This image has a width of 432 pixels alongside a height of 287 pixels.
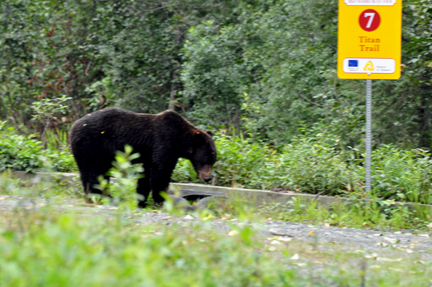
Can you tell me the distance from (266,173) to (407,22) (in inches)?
175

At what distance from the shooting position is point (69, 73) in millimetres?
14758

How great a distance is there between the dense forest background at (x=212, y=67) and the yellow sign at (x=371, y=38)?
4.88 ft

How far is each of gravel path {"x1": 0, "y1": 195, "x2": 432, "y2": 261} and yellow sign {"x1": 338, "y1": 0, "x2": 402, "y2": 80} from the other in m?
2.25

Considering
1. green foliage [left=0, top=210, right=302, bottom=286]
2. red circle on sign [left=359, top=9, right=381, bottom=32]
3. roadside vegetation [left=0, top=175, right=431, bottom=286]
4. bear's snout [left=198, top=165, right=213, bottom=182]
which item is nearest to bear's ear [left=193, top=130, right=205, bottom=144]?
bear's snout [left=198, top=165, right=213, bottom=182]

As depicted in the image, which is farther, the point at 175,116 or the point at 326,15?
the point at 326,15

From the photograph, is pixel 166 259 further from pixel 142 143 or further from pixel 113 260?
pixel 142 143

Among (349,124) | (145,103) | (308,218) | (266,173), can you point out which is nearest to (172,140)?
(266,173)

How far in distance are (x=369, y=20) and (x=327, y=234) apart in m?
3.17

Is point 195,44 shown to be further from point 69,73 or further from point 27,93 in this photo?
point 27,93

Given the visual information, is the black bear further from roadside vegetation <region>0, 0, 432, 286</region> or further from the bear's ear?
roadside vegetation <region>0, 0, 432, 286</region>

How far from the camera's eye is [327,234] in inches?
205

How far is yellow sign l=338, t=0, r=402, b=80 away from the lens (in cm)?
664

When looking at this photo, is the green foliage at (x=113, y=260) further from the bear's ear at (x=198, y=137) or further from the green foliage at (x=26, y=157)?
the green foliage at (x=26, y=157)

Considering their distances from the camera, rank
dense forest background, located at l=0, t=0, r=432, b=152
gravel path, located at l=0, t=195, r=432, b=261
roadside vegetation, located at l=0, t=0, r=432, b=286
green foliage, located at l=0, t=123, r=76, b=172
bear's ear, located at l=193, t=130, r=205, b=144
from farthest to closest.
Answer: dense forest background, located at l=0, t=0, r=432, b=152 < green foliage, located at l=0, t=123, r=76, b=172 < bear's ear, located at l=193, t=130, r=205, b=144 < gravel path, located at l=0, t=195, r=432, b=261 < roadside vegetation, located at l=0, t=0, r=432, b=286
